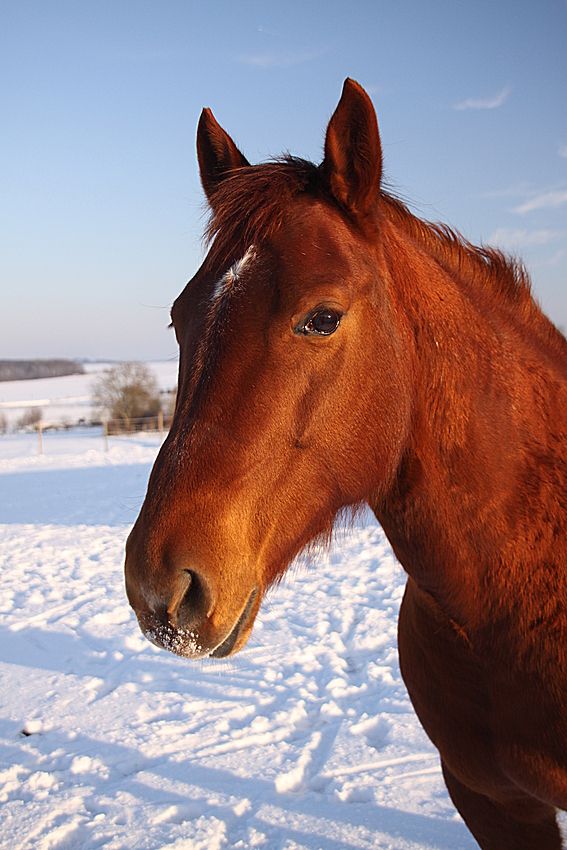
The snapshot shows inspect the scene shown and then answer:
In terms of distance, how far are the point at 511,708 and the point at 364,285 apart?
1449mm

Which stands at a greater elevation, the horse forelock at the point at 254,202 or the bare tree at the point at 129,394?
the horse forelock at the point at 254,202

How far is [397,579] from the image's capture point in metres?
7.11

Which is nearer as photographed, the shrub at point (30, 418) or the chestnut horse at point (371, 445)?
the chestnut horse at point (371, 445)

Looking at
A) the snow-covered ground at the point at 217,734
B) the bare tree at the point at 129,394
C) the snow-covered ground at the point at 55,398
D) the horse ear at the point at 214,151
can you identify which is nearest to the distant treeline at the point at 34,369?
the snow-covered ground at the point at 55,398

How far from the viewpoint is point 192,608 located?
4.41ft

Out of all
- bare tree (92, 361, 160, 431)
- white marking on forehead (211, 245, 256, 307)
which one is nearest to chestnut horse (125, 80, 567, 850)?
white marking on forehead (211, 245, 256, 307)

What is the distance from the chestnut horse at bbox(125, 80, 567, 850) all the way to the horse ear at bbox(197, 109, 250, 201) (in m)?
0.04

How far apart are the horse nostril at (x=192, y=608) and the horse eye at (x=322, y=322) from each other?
75 centimetres

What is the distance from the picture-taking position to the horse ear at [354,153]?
1.60 metres

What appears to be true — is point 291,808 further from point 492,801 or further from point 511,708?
point 511,708

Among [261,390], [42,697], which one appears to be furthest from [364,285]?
[42,697]

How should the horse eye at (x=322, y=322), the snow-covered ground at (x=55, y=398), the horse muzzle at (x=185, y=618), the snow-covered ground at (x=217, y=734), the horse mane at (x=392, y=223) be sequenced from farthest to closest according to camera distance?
the snow-covered ground at (x=55, y=398), the snow-covered ground at (x=217, y=734), the horse mane at (x=392, y=223), the horse eye at (x=322, y=322), the horse muzzle at (x=185, y=618)

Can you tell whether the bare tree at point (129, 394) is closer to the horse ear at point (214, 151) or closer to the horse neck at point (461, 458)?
the horse ear at point (214, 151)

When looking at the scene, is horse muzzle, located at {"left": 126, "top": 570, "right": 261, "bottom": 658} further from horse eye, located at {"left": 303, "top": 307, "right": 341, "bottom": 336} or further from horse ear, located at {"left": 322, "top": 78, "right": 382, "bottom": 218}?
horse ear, located at {"left": 322, "top": 78, "right": 382, "bottom": 218}
